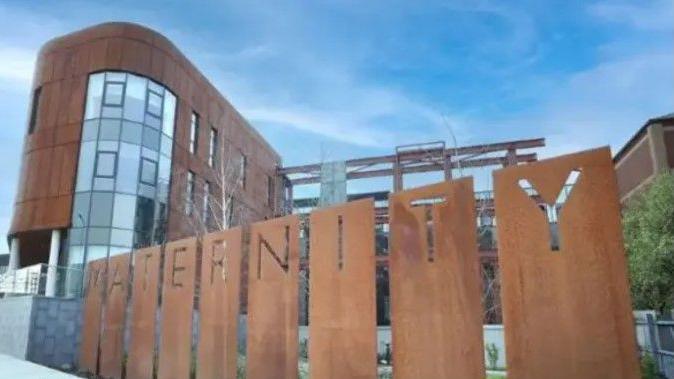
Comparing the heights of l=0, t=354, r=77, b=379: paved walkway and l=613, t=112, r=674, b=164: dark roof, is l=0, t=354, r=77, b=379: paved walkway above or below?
below

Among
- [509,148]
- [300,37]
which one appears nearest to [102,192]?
[300,37]

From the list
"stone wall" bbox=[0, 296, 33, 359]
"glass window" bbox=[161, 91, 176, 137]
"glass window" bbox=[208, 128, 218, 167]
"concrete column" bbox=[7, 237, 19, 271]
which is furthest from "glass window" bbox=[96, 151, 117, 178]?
"stone wall" bbox=[0, 296, 33, 359]

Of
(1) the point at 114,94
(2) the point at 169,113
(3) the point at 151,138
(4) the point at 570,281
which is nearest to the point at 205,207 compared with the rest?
(3) the point at 151,138

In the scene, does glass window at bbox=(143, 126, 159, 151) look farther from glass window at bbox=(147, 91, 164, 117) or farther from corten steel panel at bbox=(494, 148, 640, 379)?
corten steel panel at bbox=(494, 148, 640, 379)

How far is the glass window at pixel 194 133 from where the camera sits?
2516cm

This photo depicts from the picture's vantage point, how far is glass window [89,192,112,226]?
806 inches

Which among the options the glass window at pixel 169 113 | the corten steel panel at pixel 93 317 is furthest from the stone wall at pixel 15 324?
the glass window at pixel 169 113

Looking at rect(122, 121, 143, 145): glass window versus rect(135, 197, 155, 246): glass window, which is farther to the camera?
rect(122, 121, 143, 145): glass window

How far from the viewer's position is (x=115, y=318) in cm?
1094

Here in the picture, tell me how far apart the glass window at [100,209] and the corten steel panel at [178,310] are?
40.5ft

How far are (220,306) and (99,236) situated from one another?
14183 millimetres

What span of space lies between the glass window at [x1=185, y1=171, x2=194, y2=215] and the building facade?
0.05 meters

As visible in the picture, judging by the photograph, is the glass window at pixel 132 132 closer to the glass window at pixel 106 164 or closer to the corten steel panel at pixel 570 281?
the glass window at pixel 106 164

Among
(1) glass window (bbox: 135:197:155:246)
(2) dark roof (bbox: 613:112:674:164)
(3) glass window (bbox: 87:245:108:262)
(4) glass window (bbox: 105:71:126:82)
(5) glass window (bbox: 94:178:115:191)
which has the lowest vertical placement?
(3) glass window (bbox: 87:245:108:262)
